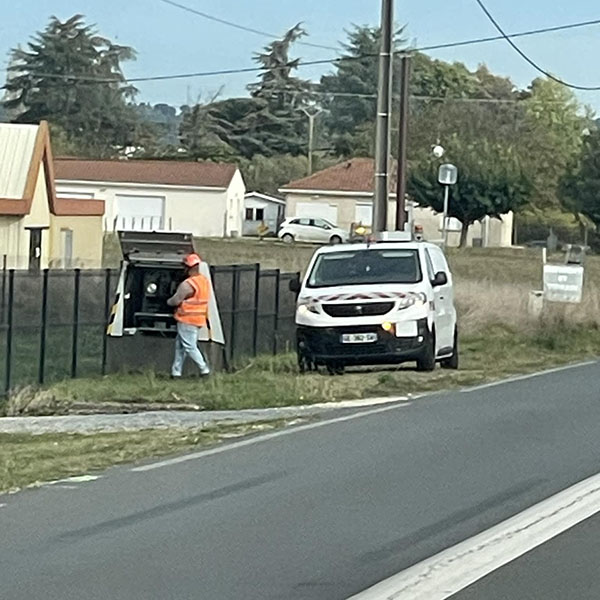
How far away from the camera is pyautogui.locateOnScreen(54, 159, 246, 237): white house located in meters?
73.1

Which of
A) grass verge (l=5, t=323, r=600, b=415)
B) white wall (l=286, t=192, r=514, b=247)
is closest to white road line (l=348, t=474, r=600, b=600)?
grass verge (l=5, t=323, r=600, b=415)

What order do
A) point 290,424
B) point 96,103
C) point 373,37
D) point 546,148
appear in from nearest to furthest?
point 290,424 → point 546,148 → point 96,103 → point 373,37

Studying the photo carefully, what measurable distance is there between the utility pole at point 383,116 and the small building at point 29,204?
9.73 meters

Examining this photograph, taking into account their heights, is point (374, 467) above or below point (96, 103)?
below

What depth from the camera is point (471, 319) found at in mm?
31266

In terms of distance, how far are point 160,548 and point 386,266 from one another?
45.4 feet

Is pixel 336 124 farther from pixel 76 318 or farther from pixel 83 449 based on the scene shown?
pixel 83 449

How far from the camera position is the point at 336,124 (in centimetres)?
12212

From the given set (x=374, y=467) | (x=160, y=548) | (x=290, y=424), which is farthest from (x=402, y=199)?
(x=160, y=548)

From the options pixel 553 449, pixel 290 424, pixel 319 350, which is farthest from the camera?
pixel 319 350

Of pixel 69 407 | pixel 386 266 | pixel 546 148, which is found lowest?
pixel 69 407

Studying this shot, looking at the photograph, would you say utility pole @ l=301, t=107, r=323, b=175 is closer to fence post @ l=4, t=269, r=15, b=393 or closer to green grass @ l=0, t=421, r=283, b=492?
fence post @ l=4, t=269, r=15, b=393

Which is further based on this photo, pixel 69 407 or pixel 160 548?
pixel 69 407

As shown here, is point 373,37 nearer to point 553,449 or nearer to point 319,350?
point 319,350
